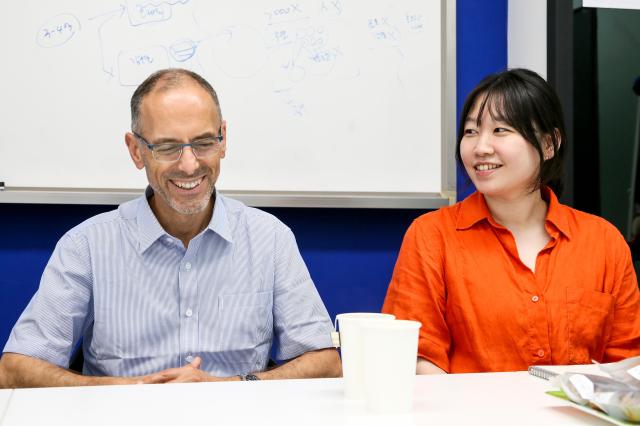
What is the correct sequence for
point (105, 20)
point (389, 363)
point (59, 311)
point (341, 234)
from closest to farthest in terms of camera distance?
point (389, 363) < point (59, 311) < point (105, 20) < point (341, 234)

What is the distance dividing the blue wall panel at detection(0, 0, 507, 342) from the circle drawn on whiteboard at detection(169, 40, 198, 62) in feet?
1.73

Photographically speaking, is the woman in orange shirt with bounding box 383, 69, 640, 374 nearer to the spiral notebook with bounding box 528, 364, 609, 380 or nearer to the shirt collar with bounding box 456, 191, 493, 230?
the shirt collar with bounding box 456, 191, 493, 230

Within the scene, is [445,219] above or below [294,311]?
above

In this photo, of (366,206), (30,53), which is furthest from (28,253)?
(366,206)

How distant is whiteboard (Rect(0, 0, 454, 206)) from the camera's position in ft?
6.97

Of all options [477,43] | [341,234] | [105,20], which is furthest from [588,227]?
[105,20]

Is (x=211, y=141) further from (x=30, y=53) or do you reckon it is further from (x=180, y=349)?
(x=30, y=53)

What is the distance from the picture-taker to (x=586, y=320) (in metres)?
1.61

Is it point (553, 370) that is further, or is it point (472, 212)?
point (472, 212)

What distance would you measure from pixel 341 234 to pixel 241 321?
2.51 ft

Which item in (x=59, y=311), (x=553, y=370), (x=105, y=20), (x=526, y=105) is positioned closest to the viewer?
(x=553, y=370)

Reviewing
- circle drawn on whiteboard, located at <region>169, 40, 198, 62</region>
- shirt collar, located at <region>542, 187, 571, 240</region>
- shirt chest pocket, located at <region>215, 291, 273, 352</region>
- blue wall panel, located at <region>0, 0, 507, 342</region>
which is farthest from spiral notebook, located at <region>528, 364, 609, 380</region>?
circle drawn on whiteboard, located at <region>169, 40, 198, 62</region>

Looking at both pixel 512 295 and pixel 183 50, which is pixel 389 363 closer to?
pixel 512 295

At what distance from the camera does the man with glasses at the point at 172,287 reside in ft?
5.21
